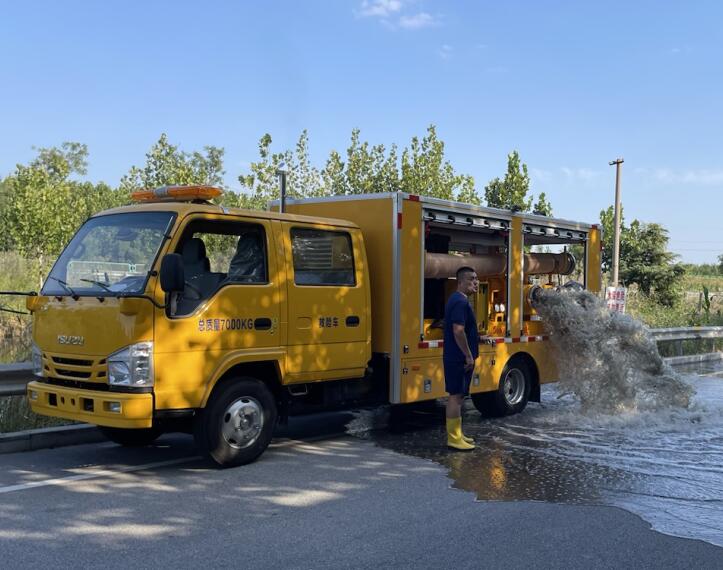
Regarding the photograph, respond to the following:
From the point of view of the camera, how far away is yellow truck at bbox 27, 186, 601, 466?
19.2 ft

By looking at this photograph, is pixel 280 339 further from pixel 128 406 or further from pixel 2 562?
pixel 2 562

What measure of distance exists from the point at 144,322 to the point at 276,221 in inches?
67.4

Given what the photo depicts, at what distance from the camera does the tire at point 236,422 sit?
6.20 metres

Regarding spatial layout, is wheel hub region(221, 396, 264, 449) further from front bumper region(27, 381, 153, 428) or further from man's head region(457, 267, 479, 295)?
man's head region(457, 267, 479, 295)

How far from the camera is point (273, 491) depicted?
18.8ft

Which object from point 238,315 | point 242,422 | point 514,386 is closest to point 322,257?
point 238,315

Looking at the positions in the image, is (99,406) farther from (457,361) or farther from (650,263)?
(650,263)

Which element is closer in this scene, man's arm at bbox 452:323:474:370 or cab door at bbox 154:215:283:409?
cab door at bbox 154:215:283:409

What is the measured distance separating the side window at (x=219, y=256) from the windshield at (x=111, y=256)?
11.7 inches

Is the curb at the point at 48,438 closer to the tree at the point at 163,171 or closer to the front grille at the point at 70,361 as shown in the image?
the front grille at the point at 70,361

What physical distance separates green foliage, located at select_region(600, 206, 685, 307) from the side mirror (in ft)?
100

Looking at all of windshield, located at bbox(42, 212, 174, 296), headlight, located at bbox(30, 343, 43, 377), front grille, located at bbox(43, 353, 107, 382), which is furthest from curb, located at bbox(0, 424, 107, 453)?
windshield, located at bbox(42, 212, 174, 296)

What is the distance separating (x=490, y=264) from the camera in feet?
30.8

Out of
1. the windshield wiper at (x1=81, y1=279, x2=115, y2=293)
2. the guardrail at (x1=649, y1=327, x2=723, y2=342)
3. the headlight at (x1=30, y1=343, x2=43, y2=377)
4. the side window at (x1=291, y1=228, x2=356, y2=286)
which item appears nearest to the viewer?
the windshield wiper at (x1=81, y1=279, x2=115, y2=293)
